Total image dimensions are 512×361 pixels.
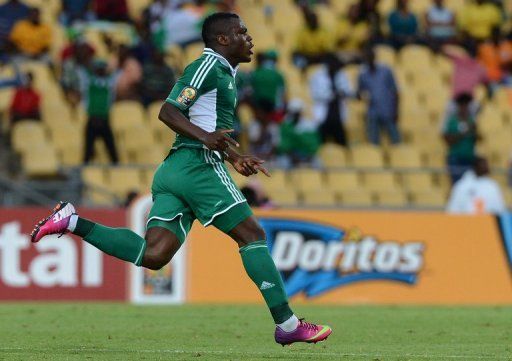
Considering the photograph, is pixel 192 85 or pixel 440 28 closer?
pixel 192 85

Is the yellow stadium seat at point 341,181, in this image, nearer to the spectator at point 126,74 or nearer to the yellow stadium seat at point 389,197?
the yellow stadium seat at point 389,197

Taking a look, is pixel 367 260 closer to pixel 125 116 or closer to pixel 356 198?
pixel 356 198

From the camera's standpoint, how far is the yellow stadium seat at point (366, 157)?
69.4 feet

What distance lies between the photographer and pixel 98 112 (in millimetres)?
18875

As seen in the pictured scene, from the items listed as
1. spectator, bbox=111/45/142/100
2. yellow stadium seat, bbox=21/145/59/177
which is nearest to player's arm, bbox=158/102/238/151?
yellow stadium seat, bbox=21/145/59/177

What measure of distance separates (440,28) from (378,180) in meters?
4.39

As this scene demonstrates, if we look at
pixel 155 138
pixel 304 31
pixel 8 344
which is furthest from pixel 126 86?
pixel 8 344

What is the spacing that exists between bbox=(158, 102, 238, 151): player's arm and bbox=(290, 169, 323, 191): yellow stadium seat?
11.2 metres

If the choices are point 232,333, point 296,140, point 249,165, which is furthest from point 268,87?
point 249,165

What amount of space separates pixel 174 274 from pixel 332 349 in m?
7.15

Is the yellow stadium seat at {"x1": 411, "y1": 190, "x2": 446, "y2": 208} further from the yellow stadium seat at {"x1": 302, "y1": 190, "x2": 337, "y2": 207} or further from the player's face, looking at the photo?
the player's face

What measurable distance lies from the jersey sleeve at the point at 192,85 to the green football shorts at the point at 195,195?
0.37 m

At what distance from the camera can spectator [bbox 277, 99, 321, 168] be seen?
2005 cm

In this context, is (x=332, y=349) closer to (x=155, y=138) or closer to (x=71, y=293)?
(x=71, y=293)
